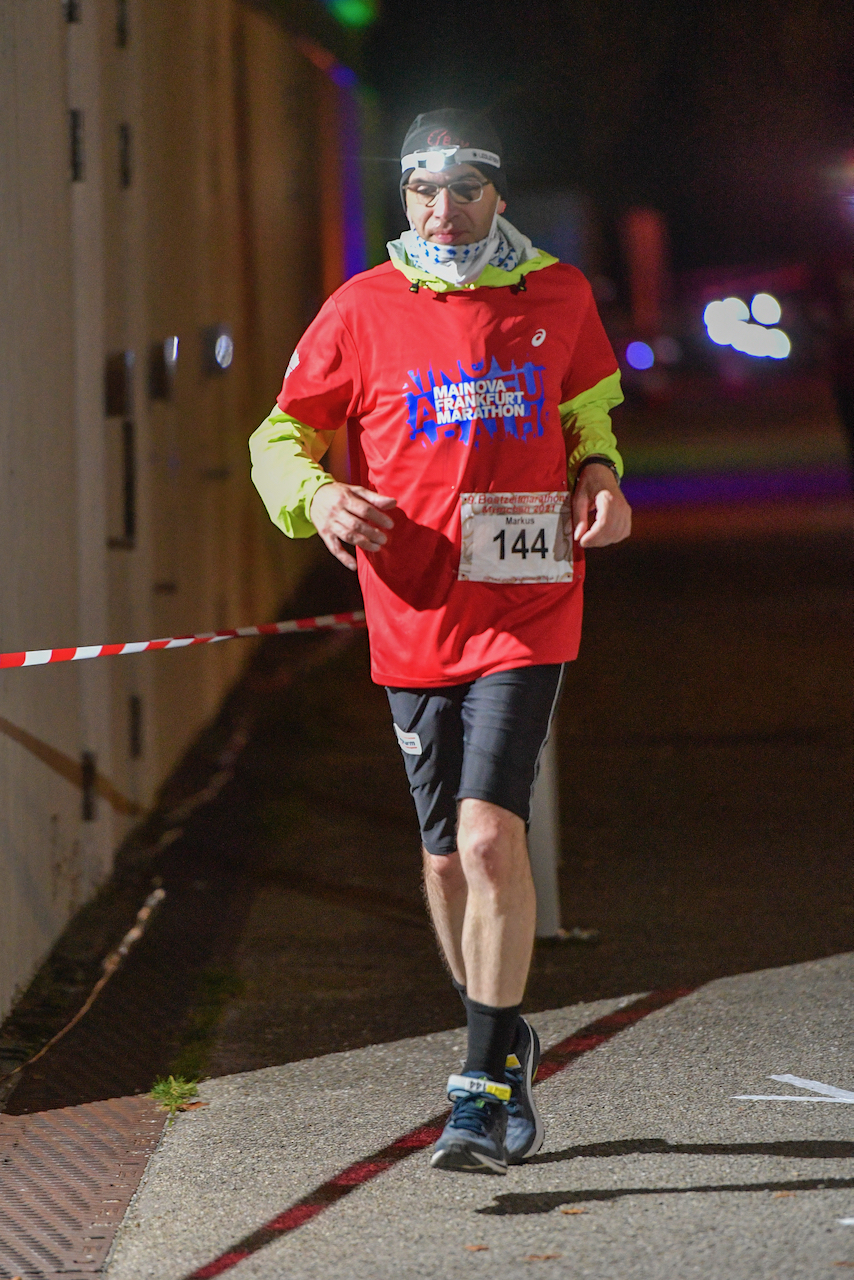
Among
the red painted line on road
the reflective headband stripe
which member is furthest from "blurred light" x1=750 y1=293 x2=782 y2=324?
the reflective headband stripe

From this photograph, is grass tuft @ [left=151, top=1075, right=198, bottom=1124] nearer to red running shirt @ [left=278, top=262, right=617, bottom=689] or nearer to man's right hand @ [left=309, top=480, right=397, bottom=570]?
red running shirt @ [left=278, top=262, right=617, bottom=689]

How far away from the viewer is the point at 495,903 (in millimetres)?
3822

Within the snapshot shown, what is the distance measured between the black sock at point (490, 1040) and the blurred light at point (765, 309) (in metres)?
42.2

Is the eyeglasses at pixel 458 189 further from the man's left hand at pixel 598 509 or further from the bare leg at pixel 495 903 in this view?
the bare leg at pixel 495 903

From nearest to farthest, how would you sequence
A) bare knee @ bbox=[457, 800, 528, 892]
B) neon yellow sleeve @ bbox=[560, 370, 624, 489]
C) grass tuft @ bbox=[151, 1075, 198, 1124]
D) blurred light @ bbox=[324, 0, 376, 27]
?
bare knee @ bbox=[457, 800, 528, 892] < neon yellow sleeve @ bbox=[560, 370, 624, 489] < grass tuft @ bbox=[151, 1075, 198, 1124] < blurred light @ bbox=[324, 0, 376, 27]

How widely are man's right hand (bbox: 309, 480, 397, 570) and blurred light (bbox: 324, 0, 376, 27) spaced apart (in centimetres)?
631

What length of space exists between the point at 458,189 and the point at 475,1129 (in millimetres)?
1999

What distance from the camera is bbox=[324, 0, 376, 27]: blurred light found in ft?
32.4

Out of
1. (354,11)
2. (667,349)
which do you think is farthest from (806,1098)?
(667,349)

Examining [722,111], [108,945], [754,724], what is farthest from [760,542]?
[108,945]

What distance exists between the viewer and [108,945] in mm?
5945

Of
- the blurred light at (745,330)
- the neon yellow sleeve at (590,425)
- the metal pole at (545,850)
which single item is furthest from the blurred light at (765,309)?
the neon yellow sleeve at (590,425)

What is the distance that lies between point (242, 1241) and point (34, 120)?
3.55 m

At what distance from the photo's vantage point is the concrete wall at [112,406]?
5285 millimetres
